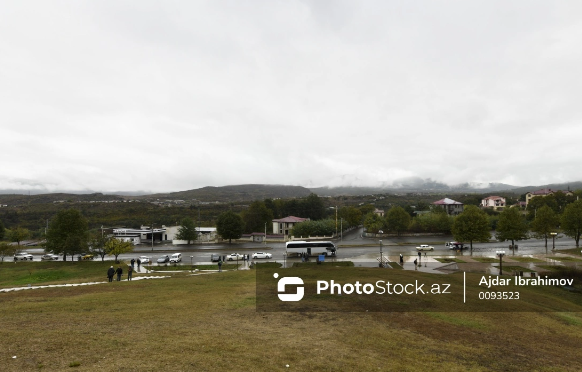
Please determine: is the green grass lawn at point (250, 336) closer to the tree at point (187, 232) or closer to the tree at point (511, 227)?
the tree at point (511, 227)

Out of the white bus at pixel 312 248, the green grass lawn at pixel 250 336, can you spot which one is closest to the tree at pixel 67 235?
the green grass lawn at pixel 250 336

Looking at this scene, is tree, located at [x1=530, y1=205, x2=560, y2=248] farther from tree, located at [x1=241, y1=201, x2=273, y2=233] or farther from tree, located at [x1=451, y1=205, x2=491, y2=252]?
tree, located at [x1=241, y1=201, x2=273, y2=233]

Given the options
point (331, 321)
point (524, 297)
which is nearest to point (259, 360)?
point (331, 321)

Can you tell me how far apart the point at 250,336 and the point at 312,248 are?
40259 millimetres

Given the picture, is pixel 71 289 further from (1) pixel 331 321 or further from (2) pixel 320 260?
(2) pixel 320 260

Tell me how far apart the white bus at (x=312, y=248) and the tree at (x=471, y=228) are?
70.7ft

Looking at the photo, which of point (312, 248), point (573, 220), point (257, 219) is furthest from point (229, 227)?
point (573, 220)

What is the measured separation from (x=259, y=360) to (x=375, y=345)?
17.0ft

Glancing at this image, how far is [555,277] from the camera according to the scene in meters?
35.2

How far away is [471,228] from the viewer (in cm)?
5388

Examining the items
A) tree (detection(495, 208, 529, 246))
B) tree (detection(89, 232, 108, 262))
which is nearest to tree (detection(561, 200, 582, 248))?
tree (detection(495, 208, 529, 246))

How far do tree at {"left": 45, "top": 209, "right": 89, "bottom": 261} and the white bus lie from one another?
3232cm

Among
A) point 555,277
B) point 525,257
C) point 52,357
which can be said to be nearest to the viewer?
point 52,357

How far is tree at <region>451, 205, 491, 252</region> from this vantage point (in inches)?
2116
